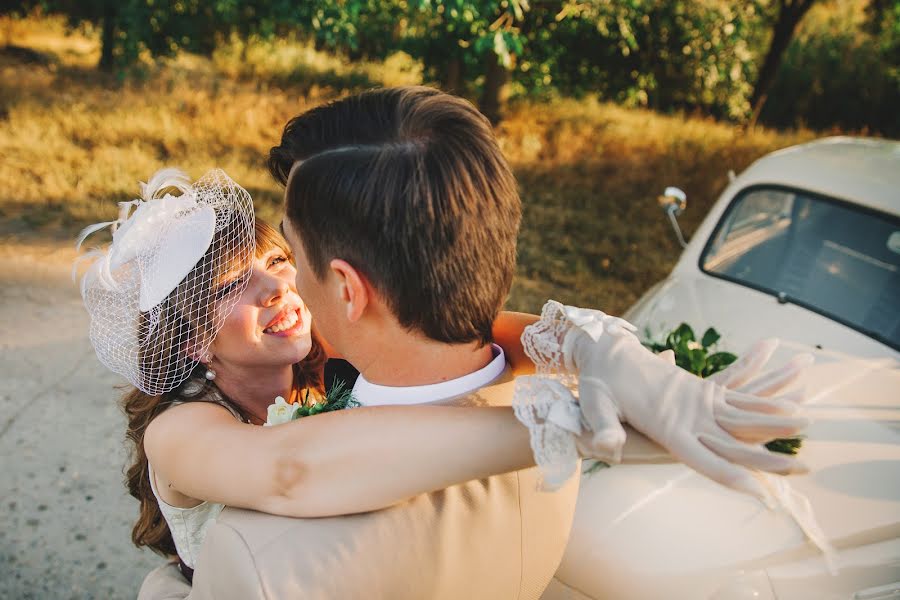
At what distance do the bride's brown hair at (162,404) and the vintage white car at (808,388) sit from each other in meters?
1.03

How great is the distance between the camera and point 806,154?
3963 millimetres

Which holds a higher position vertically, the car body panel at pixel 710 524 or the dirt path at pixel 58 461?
the car body panel at pixel 710 524

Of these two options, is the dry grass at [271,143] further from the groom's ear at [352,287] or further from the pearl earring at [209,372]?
the groom's ear at [352,287]

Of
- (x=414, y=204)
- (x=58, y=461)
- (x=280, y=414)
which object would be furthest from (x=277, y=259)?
(x=58, y=461)

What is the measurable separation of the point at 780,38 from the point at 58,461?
39.5ft

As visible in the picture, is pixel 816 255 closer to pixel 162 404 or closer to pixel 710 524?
pixel 710 524

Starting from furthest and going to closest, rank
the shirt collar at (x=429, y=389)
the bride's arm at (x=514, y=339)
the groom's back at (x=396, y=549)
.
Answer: the bride's arm at (x=514, y=339) → the shirt collar at (x=429, y=389) → the groom's back at (x=396, y=549)

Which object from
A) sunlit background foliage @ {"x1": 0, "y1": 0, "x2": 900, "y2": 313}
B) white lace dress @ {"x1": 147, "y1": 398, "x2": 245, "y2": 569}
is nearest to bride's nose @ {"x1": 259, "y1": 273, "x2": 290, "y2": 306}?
white lace dress @ {"x1": 147, "y1": 398, "x2": 245, "y2": 569}

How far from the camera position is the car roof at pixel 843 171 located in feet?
11.4

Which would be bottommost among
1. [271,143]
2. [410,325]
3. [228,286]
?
[271,143]

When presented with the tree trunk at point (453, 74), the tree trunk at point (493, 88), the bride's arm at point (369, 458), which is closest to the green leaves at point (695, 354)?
the bride's arm at point (369, 458)

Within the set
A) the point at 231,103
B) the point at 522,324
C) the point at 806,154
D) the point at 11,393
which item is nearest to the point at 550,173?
the point at 231,103

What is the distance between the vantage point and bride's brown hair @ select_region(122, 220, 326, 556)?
1.83 m

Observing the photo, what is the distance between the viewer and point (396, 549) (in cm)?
114
